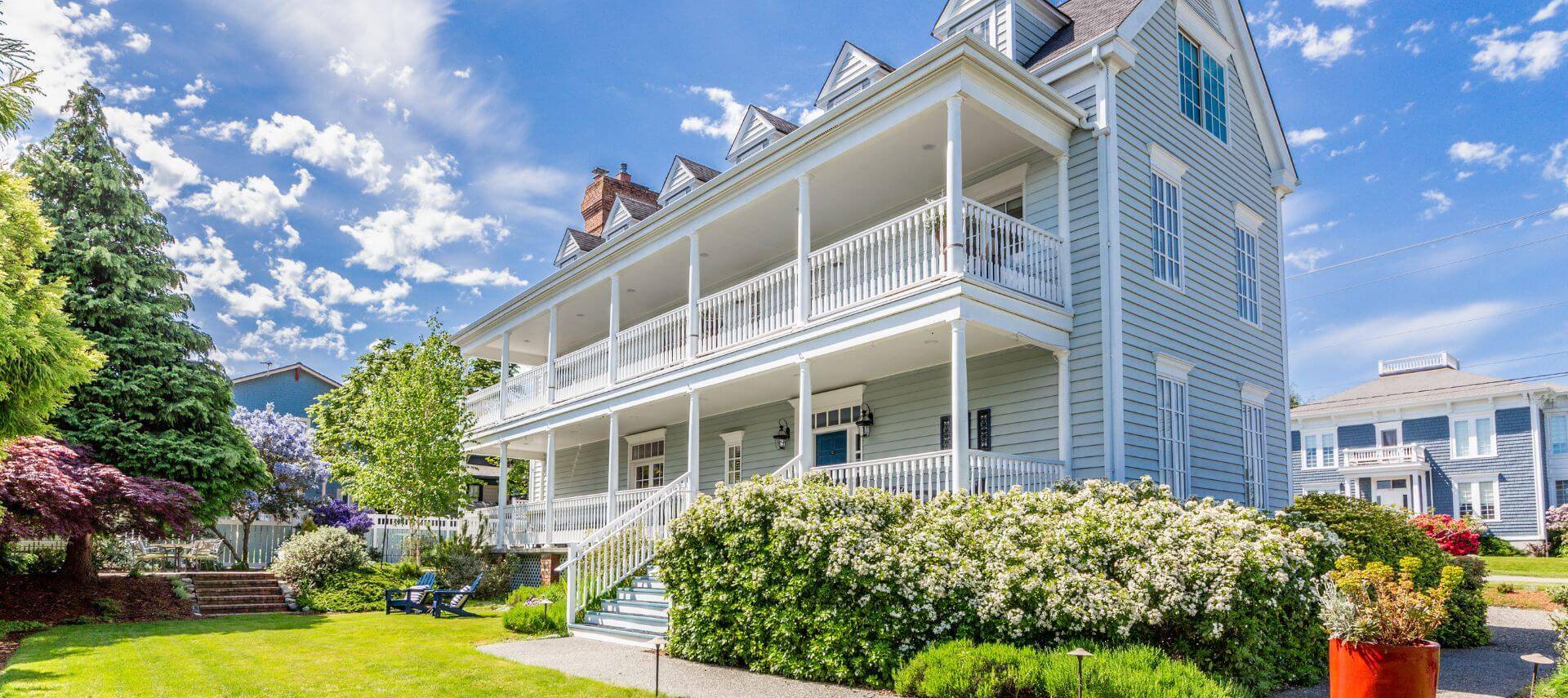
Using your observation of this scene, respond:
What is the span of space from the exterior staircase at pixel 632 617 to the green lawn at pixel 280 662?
1.30 metres

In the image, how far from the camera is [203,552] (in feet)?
76.9

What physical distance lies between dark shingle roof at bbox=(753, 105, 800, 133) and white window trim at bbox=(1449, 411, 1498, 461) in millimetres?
29947

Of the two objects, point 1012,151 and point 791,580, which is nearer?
point 791,580

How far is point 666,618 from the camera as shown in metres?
11.7

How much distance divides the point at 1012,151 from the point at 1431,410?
1218 inches

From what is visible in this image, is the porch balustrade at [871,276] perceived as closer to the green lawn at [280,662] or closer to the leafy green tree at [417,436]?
the green lawn at [280,662]

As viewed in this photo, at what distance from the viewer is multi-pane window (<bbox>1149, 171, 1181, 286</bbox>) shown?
13.2 meters

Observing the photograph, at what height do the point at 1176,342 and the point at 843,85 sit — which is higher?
the point at 843,85

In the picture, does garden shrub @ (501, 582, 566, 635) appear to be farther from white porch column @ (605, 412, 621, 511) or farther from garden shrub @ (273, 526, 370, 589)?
garden shrub @ (273, 526, 370, 589)

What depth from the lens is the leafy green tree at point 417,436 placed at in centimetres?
1983

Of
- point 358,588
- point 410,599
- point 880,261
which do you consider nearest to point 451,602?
point 410,599

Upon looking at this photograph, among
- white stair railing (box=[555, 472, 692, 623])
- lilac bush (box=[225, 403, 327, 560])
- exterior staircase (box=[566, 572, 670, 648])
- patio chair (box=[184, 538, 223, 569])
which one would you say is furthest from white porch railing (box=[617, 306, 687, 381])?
lilac bush (box=[225, 403, 327, 560])

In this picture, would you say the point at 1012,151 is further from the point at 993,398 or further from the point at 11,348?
the point at 11,348

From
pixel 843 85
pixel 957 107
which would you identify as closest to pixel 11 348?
pixel 957 107
